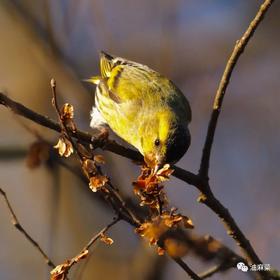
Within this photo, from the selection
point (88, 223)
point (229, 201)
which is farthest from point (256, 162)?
point (88, 223)

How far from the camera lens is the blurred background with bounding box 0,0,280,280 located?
552 cm

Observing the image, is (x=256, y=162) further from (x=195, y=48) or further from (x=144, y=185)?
(x=144, y=185)

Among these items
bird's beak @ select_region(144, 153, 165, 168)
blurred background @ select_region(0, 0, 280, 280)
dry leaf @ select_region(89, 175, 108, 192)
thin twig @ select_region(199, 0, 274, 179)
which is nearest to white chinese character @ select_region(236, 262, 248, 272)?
thin twig @ select_region(199, 0, 274, 179)

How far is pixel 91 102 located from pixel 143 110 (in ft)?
3.47

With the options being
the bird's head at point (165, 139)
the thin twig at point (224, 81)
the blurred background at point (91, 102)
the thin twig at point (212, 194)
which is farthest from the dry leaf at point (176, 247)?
the blurred background at point (91, 102)

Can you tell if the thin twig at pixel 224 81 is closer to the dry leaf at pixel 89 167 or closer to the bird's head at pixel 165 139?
the bird's head at pixel 165 139

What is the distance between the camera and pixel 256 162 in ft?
21.2

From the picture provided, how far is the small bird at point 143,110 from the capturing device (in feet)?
12.4

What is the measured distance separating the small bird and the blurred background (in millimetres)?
386

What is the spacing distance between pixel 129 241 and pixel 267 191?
1647mm

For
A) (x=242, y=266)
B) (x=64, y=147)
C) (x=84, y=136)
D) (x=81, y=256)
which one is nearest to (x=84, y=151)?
(x=64, y=147)

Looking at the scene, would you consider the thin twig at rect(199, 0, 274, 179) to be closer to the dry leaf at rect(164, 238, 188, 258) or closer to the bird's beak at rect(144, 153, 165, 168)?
the bird's beak at rect(144, 153, 165, 168)

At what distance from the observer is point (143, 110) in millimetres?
4504

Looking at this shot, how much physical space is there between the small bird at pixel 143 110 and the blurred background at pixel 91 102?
386mm
